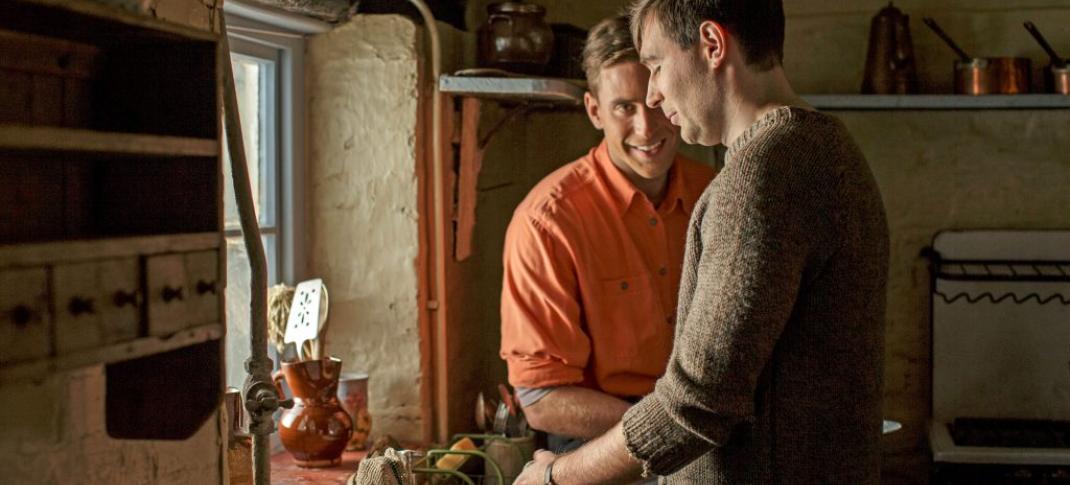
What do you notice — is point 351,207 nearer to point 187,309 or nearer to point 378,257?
point 378,257

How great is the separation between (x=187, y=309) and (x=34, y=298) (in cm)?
26

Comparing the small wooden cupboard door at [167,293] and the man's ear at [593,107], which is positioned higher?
the man's ear at [593,107]

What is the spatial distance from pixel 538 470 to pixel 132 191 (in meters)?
0.72

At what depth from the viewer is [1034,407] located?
3.41 metres

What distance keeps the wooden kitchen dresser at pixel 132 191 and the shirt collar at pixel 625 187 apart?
1.15 meters

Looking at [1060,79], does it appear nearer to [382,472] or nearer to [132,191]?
[382,472]

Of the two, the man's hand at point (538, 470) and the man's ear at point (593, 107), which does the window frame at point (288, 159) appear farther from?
the man's hand at point (538, 470)

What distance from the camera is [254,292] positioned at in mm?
1652

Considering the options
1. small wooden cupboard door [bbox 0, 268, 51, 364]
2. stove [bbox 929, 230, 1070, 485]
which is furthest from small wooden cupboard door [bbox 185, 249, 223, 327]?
stove [bbox 929, 230, 1070, 485]

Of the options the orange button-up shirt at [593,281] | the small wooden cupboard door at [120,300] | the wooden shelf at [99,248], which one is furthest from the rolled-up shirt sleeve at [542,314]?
the small wooden cupboard door at [120,300]

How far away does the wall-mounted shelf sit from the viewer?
305 centimetres

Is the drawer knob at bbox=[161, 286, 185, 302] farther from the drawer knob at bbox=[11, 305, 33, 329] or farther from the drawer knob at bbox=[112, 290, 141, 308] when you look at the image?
the drawer knob at bbox=[11, 305, 33, 329]

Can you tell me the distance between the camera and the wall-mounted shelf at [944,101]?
3049 mm

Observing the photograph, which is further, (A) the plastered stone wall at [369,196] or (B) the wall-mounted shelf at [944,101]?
(B) the wall-mounted shelf at [944,101]
